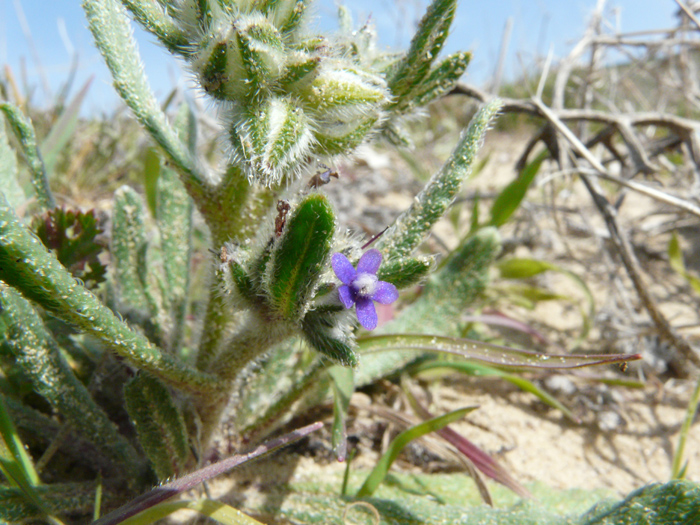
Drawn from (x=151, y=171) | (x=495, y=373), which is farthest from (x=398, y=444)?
(x=151, y=171)

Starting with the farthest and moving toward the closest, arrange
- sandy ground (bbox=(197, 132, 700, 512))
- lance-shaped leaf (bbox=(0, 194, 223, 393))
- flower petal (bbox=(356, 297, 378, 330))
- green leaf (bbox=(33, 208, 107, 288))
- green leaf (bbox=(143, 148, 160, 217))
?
green leaf (bbox=(143, 148, 160, 217)) → sandy ground (bbox=(197, 132, 700, 512)) → green leaf (bbox=(33, 208, 107, 288)) → flower petal (bbox=(356, 297, 378, 330)) → lance-shaped leaf (bbox=(0, 194, 223, 393))

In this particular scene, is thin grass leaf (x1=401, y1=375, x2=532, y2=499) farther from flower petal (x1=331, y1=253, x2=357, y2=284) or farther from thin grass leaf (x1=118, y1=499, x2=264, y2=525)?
flower petal (x1=331, y1=253, x2=357, y2=284)

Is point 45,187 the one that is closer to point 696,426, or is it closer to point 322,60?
point 322,60

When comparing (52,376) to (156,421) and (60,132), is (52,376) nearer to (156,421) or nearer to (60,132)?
(156,421)

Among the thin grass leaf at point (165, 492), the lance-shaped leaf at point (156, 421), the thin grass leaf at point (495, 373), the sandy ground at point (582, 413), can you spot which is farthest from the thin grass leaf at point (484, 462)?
the lance-shaped leaf at point (156, 421)

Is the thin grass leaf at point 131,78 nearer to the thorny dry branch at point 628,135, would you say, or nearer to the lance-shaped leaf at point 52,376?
the lance-shaped leaf at point 52,376

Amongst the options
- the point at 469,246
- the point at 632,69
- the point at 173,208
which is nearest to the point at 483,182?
the point at 632,69

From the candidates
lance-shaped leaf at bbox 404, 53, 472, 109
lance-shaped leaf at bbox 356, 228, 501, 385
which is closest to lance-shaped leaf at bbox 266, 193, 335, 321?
lance-shaped leaf at bbox 404, 53, 472, 109
